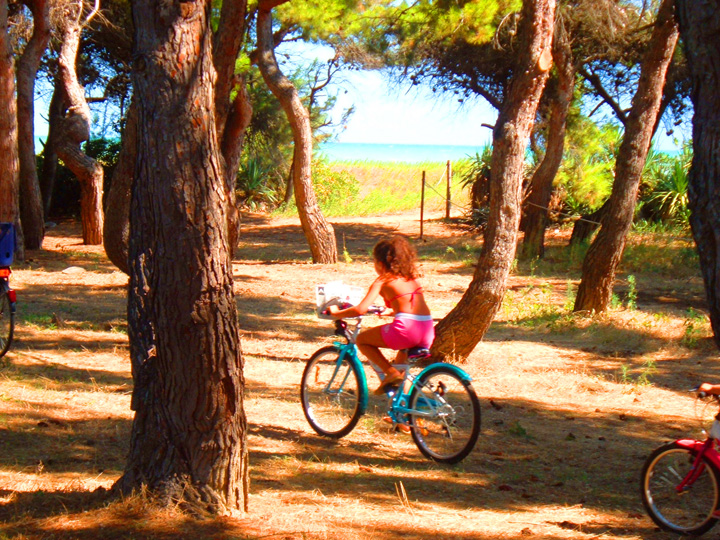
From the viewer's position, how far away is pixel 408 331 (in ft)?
16.6

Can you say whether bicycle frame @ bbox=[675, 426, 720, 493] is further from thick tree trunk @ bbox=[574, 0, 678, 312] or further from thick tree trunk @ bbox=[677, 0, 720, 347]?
thick tree trunk @ bbox=[574, 0, 678, 312]

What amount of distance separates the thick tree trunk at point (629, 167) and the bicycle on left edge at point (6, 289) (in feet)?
22.2

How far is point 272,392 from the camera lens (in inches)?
267

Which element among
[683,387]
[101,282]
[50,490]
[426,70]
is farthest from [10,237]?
[426,70]

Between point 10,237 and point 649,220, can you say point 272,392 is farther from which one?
point 649,220

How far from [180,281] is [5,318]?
193 inches

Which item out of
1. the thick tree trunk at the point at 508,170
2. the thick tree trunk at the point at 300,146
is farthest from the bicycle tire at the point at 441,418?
the thick tree trunk at the point at 300,146

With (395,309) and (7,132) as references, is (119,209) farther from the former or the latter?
(395,309)

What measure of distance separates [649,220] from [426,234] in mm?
5267

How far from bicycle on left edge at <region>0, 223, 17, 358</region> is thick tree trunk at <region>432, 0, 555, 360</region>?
13.5 feet

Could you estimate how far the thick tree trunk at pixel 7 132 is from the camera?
12.4 m

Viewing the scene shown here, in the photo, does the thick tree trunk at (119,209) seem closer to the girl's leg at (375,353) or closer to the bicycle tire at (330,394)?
the bicycle tire at (330,394)

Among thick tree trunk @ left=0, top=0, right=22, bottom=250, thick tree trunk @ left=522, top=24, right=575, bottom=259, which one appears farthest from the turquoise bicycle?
thick tree trunk @ left=522, top=24, right=575, bottom=259

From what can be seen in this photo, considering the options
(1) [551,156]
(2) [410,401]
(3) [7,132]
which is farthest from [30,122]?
(2) [410,401]
